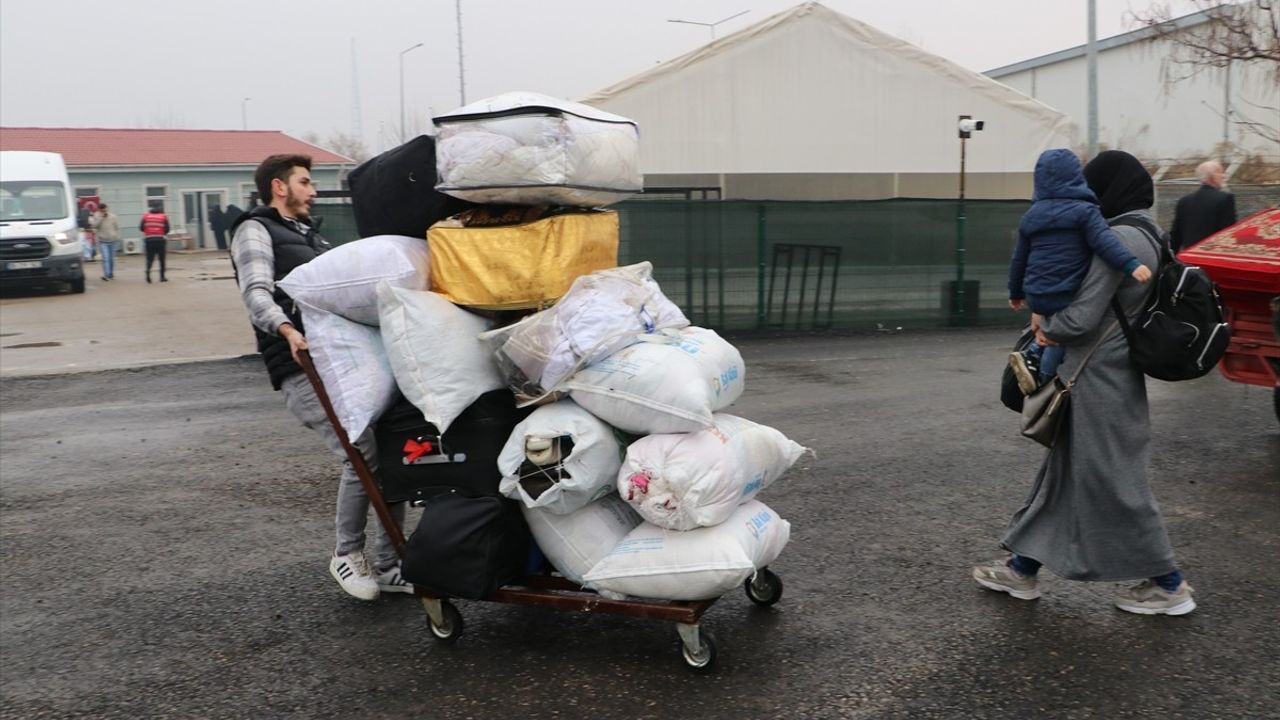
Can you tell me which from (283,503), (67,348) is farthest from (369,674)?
(67,348)

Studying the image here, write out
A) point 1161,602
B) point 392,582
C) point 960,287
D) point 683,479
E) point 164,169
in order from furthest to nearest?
point 164,169, point 960,287, point 392,582, point 1161,602, point 683,479

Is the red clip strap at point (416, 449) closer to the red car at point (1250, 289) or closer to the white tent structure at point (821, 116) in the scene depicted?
the red car at point (1250, 289)

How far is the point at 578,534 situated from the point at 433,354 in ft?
2.69

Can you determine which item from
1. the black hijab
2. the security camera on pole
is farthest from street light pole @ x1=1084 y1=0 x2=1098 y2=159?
the black hijab

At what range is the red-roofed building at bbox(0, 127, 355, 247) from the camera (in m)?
39.6

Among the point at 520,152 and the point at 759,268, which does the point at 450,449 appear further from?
the point at 759,268

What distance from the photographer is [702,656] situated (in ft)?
12.8

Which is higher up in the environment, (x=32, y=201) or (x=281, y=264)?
(x=32, y=201)

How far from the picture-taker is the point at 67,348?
1409cm

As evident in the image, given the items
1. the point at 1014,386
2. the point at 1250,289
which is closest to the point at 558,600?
the point at 1014,386

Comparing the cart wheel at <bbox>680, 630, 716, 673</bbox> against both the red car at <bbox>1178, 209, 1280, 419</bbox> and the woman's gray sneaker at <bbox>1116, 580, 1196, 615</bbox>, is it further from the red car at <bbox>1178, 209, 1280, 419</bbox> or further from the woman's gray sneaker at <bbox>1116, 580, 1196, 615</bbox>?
the red car at <bbox>1178, 209, 1280, 419</bbox>

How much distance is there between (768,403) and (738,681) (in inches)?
218

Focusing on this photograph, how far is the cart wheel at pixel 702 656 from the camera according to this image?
3.88 metres

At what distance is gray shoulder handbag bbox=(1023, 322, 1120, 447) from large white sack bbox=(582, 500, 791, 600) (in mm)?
1255
